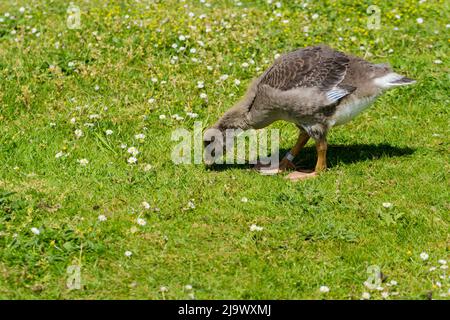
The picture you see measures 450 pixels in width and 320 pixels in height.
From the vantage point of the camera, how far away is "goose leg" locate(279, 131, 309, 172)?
9977 mm

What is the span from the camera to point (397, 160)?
988 centimetres

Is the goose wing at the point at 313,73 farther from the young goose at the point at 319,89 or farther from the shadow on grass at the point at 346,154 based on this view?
the shadow on grass at the point at 346,154

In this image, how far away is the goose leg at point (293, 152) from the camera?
9.98 m

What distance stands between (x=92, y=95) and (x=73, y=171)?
2.28 metres

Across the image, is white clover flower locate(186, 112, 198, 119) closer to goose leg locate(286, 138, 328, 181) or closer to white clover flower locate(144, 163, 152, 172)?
white clover flower locate(144, 163, 152, 172)

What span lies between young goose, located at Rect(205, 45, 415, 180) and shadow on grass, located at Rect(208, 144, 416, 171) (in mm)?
537

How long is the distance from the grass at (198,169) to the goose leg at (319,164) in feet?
0.56

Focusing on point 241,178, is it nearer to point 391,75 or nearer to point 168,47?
point 391,75

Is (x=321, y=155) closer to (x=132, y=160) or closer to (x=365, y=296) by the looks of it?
(x=132, y=160)

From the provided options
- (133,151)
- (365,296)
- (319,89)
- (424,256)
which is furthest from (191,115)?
(365,296)

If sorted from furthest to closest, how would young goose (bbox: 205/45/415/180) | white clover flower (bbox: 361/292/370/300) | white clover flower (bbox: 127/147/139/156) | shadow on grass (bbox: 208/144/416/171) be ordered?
shadow on grass (bbox: 208/144/416/171) < white clover flower (bbox: 127/147/139/156) < young goose (bbox: 205/45/415/180) < white clover flower (bbox: 361/292/370/300)

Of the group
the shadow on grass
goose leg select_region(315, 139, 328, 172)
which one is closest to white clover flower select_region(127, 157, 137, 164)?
the shadow on grass

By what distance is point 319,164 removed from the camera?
965cm

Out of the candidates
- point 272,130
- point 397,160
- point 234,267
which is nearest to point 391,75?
point 397,160
